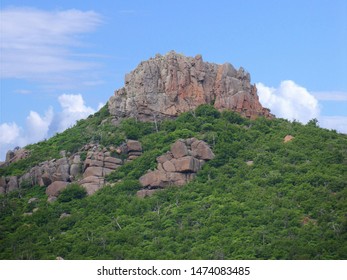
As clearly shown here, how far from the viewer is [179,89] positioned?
105125mm

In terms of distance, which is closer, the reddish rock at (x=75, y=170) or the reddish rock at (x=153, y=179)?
the reddish rock at (x=153, y=179)

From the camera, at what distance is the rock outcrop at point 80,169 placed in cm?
10050

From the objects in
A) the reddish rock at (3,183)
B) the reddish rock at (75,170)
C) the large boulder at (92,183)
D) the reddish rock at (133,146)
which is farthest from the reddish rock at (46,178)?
the reddish rock at (133,146)

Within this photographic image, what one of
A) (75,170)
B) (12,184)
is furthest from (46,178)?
(12,184)

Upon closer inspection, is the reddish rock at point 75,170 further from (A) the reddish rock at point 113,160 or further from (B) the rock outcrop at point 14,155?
(B) the rock outcrop at point 14,155

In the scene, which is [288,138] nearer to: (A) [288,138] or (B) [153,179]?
(A) [288,138]

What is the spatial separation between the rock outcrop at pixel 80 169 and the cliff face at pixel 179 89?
12.6 feet

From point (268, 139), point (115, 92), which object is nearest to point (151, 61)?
point (115, 92)

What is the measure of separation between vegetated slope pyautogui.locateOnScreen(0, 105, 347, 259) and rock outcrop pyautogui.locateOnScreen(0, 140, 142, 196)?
76 cm

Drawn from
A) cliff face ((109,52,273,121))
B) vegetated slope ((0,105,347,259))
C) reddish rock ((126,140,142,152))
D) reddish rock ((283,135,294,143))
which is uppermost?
cliff face ((109,52,273,121))

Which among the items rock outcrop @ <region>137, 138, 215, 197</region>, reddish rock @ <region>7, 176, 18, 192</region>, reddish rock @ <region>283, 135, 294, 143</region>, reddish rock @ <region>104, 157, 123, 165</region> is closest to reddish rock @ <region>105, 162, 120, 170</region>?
reddish rock @ <region>104, 157, 123, 165</region>

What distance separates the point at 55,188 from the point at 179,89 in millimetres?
12385

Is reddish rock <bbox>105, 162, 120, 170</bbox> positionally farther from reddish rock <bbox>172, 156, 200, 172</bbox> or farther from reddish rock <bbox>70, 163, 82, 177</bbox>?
reddish rock <bbox>172, 156, 200, 172</bbox>

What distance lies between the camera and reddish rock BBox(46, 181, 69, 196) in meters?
100
